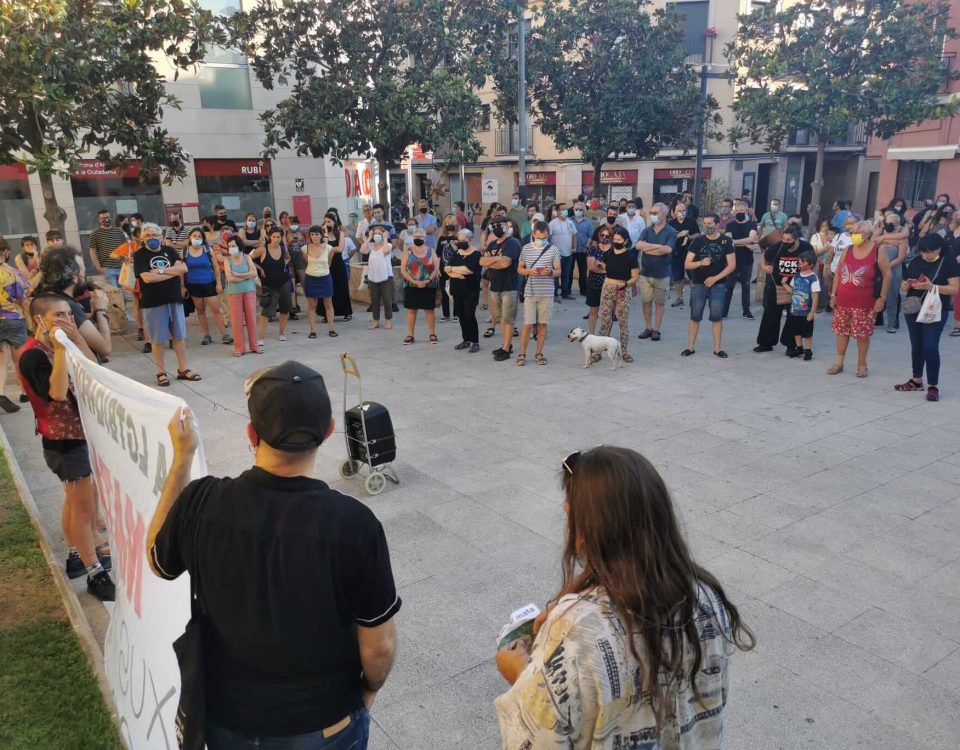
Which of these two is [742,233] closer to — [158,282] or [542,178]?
[158,282]

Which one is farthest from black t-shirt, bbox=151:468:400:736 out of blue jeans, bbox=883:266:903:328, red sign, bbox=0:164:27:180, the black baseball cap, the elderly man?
red sign, bbox=0:164:27:180

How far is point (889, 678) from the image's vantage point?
3.82 meters

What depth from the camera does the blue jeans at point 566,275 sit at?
1509 cm

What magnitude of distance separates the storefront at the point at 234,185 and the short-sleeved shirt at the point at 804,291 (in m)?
15.9

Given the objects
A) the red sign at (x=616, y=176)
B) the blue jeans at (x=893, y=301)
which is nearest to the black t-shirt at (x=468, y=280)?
the blue jeans at (x=893, y=301)

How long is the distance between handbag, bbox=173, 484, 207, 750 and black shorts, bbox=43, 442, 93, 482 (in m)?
2.72

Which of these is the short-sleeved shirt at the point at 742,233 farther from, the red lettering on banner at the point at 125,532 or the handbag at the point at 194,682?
the handbag at the point at 194,682

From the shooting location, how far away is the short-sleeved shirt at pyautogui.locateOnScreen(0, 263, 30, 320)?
8.51 metres

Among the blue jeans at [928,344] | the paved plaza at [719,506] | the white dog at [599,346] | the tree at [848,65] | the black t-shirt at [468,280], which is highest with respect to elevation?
the tree at [848,65]

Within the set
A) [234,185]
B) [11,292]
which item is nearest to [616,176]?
[234,185]

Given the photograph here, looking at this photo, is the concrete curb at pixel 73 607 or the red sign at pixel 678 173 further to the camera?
the red sign at pixel 678 173

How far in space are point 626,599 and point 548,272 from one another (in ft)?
27.7

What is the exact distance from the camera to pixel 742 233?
42.4 feet

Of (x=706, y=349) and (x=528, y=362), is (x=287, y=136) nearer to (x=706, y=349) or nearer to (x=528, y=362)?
(x=528, y=362)
